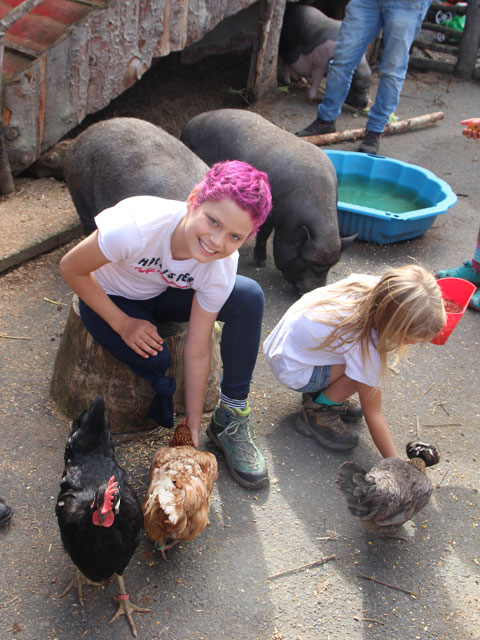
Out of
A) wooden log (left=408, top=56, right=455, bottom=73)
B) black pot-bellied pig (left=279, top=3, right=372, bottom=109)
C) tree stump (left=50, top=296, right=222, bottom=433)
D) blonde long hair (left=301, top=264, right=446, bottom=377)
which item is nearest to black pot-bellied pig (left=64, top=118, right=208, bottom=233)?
tree stump (left=50, top=296, right=222, bottom=433)

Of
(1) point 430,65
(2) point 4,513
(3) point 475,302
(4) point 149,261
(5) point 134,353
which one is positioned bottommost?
(1) point 430,65

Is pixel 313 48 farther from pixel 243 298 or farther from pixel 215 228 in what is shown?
pixel 215 228

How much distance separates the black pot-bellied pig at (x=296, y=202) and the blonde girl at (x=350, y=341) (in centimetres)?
148

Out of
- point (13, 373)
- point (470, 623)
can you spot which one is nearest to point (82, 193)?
point (13, 373)

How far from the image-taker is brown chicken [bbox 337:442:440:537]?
2416 mm

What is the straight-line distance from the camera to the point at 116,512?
6.77 ft

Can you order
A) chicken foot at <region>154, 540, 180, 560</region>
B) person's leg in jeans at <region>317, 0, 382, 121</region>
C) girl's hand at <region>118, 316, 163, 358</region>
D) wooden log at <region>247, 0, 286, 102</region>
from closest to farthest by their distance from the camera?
chicken foot at <region>154, 540, 180, 560</region>, girl's hand at <region>118, 316, 163, 358</region>, person's leg in jeans at <region>317, 0, 382, 121</region>, wooden log at <region>247, 0, 286, 102</region>

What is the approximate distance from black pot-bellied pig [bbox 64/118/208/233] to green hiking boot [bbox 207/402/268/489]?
5.49 feet

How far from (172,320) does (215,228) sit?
759mm

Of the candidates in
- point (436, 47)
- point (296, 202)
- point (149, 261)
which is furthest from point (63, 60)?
point (436, 47)

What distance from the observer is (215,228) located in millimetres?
2291

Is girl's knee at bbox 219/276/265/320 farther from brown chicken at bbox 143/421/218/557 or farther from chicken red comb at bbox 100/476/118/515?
chicken red comb at bbox 100/476/118/515

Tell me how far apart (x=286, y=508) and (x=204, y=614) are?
0.65 m

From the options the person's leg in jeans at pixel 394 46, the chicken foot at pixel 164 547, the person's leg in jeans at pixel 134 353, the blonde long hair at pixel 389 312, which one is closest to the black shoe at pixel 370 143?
the person's leg in jeans at pixel 394 46
